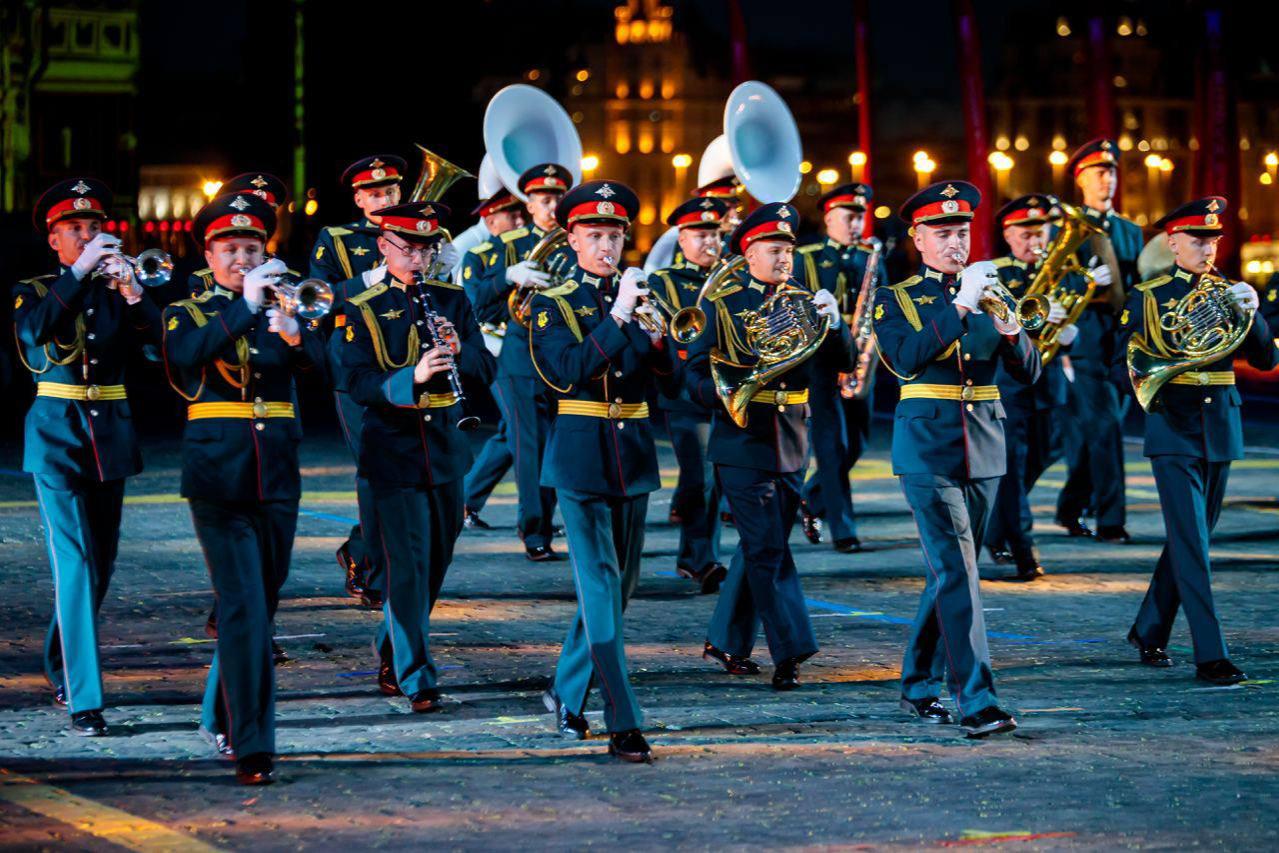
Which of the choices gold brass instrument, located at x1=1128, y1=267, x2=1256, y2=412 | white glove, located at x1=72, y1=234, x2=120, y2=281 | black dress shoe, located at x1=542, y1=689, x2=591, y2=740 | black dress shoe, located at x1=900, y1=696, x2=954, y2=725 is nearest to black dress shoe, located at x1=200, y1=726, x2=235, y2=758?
black dress shoe, located at x1=542, y1=689, x2=591, y2=740

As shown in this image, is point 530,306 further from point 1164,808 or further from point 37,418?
point 1164,808

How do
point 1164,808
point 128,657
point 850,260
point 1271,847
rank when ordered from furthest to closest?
point 850,260 < point 128,657 < point 1164,808 < point 1271,847

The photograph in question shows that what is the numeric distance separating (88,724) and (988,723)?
340 centimetres

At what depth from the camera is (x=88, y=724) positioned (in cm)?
892

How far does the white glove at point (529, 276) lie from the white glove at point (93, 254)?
9.16 ft

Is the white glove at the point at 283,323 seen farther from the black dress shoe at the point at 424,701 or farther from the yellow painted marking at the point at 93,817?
the yellow painted marking at the point at 93,817

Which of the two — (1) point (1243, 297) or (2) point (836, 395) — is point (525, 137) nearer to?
(2) point (836, 395)

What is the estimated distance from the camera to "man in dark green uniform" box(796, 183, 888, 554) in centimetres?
1434

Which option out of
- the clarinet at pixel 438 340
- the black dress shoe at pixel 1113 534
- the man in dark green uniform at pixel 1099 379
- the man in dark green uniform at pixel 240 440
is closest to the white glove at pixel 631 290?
the clarinet at pixel 438 340

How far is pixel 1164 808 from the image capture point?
765 centimetres

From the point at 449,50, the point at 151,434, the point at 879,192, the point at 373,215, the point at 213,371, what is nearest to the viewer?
the point at 213,371

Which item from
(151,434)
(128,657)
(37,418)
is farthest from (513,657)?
(151,434)

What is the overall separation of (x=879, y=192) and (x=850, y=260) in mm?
178467

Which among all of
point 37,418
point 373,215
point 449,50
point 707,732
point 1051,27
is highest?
point 1051,27
